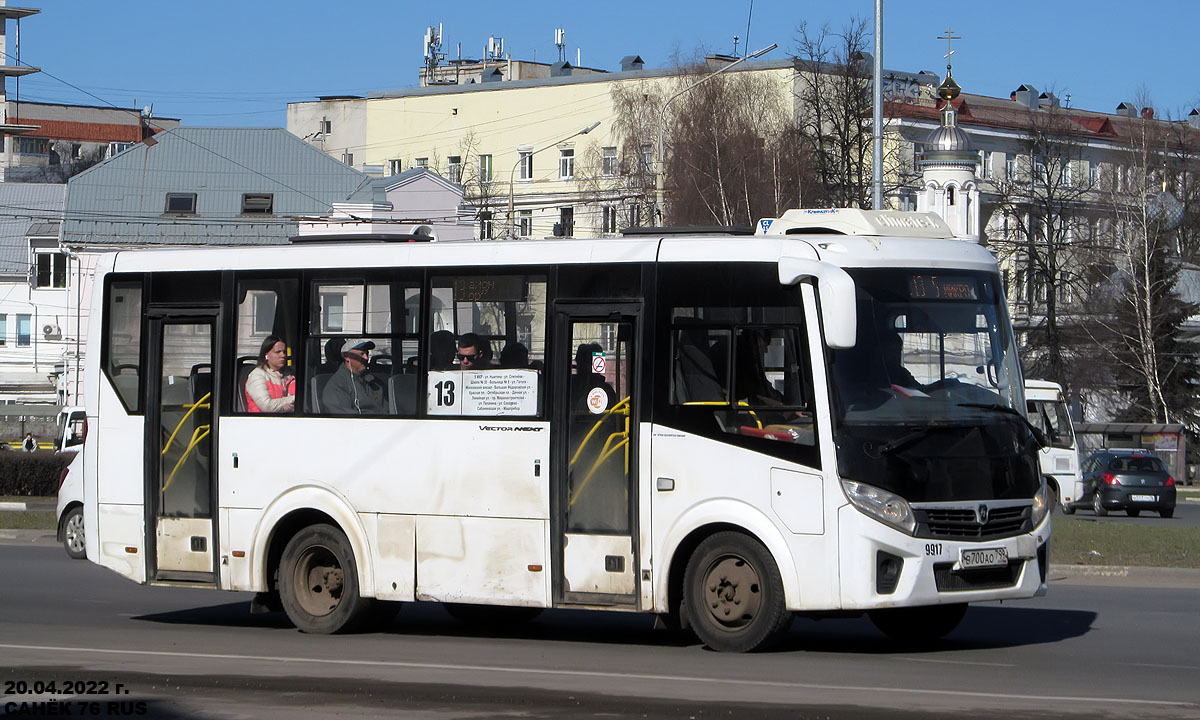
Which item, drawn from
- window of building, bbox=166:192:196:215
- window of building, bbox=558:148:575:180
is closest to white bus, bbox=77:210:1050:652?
window of building, bbox=166:192:196:215

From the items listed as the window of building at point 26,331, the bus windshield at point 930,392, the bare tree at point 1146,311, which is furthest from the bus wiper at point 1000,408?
the window of building at point 26,331

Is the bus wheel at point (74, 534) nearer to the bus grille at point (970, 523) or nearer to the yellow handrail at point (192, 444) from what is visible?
the yellow handrail at point (192, 444)

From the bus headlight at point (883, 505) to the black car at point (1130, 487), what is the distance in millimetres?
26415

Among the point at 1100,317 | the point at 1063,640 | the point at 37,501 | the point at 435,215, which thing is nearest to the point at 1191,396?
the point at 1100,317

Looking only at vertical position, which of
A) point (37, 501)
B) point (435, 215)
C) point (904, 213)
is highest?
point (435, 215)

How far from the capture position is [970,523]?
35.7 ft

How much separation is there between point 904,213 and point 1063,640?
3.42 meters

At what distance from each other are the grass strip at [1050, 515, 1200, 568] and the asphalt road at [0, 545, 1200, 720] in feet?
11.3

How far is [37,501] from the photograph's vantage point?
→ 33.8 metres

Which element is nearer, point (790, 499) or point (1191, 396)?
point (790, 499)

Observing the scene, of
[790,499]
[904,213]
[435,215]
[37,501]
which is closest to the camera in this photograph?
[790,499]

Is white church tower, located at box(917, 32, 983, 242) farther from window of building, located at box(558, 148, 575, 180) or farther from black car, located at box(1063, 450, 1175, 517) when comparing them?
black car, located at box(1063, 450, 1175, 517)

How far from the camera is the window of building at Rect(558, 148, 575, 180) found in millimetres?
91625

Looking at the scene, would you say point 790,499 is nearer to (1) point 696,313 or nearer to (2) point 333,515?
(1) point 696,313
